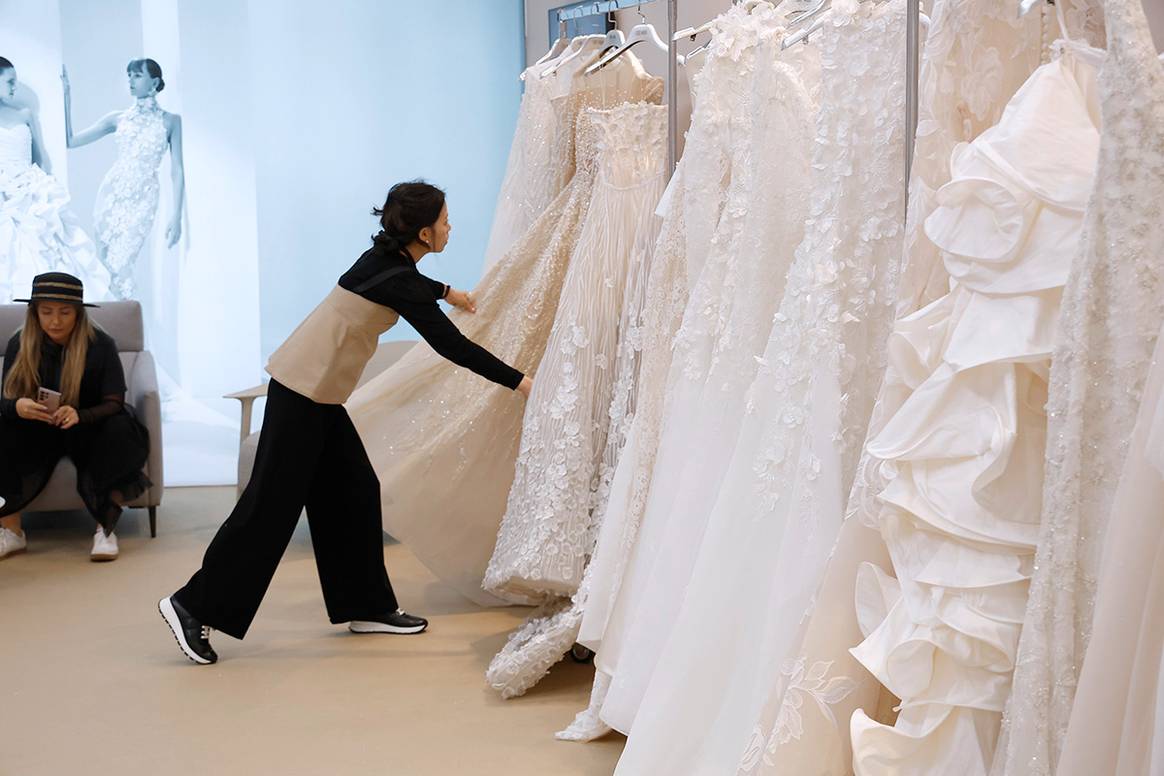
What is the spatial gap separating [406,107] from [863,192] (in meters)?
4.42

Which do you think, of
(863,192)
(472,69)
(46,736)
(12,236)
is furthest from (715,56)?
A: (12,236)

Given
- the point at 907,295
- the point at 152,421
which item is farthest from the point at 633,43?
the point at 152,421

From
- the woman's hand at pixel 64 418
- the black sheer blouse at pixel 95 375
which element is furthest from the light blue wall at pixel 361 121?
the woman's hand at pixel 64 418

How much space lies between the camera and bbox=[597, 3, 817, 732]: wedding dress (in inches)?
91.0

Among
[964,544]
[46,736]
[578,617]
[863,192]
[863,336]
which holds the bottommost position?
[46,736]

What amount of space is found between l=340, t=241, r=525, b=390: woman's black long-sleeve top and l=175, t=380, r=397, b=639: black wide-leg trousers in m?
0.36

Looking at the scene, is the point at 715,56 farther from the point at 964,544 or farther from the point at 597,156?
the point at 964,544

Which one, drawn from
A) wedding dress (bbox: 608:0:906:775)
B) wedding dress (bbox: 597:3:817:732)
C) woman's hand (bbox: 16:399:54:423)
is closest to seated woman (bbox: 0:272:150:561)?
woman's hand (bbox: 16:399:54:423)

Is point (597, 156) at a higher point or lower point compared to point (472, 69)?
lower

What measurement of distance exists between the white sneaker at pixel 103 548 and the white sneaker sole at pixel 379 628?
1.36 metres

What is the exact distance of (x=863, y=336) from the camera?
1996 mm

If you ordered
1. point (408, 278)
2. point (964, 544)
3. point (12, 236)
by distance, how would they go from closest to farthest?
point (964, 544), point (408, 278), point (12, 236)

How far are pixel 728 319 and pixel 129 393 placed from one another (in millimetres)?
3292

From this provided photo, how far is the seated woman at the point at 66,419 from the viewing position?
14.6 feet
